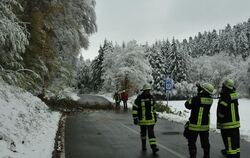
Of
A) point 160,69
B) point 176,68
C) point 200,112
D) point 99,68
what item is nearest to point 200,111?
point 200,112

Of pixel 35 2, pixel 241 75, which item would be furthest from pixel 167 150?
pixel 241 75

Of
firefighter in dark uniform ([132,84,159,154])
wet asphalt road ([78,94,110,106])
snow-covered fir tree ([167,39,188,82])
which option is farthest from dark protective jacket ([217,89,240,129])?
snow-covered fir tree ([167,39,188,82])

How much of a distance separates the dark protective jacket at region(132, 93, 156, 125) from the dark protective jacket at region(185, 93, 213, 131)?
2.04 meters

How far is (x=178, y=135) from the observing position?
47.8 ft

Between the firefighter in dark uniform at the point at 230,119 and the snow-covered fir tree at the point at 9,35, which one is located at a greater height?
the snow-covered fir tree at the point at 9,35

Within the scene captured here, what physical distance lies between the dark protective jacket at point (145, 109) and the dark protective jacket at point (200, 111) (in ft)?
6.71

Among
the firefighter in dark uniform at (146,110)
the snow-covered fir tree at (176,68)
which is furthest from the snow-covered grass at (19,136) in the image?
the snow-covered fir tree at (176,68)

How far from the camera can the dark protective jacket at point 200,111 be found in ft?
28.1

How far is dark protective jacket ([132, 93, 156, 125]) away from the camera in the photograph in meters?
10.6

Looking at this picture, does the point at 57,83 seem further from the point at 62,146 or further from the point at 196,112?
the point at 196,112

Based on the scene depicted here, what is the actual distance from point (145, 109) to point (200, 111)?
2.25 m

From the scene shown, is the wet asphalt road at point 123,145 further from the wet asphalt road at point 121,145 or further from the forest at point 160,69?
the forest at point 160,69

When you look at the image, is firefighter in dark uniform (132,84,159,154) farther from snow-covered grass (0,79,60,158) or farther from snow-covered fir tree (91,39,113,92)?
snow-covered fir tree (91,39,113,92)

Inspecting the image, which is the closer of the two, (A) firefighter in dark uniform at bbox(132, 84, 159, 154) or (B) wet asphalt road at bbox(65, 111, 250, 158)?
(B) wet asphalt road at bbox(65, 111, 250, 158)
